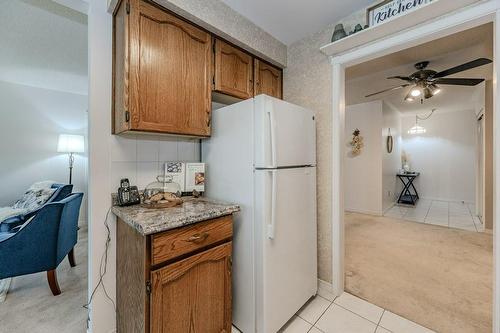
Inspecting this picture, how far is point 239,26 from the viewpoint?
5.64 ft

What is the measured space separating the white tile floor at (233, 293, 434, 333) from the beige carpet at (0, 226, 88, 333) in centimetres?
130

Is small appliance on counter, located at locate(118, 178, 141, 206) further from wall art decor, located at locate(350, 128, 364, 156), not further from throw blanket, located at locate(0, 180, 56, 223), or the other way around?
wall art decor, located at locate(350, 128, 364, 156)

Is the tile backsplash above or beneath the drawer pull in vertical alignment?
above

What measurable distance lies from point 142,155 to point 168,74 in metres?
0.62

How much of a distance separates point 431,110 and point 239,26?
21.0ft

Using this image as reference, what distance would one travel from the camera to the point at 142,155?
62.1 inches

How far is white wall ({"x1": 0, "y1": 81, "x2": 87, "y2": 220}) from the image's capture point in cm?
340

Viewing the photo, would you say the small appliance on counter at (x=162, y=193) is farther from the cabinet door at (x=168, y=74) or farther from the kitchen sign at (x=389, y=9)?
the kitchen sign at (x=389, y=9)

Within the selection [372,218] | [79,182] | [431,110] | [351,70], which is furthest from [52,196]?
[431,110]

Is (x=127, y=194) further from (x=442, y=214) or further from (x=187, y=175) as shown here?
(x=442, y=214)

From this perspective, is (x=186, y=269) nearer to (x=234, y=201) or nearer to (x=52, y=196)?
(x=234, y=201)

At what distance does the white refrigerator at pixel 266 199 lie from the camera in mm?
1351

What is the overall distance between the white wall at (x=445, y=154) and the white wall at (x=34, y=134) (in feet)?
27.9

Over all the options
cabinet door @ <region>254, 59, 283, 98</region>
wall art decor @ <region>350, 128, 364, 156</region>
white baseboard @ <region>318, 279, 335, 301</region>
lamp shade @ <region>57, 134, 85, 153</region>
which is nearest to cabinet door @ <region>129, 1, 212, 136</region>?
cabinet door @ <region>254, 59, 283, 98</region>
